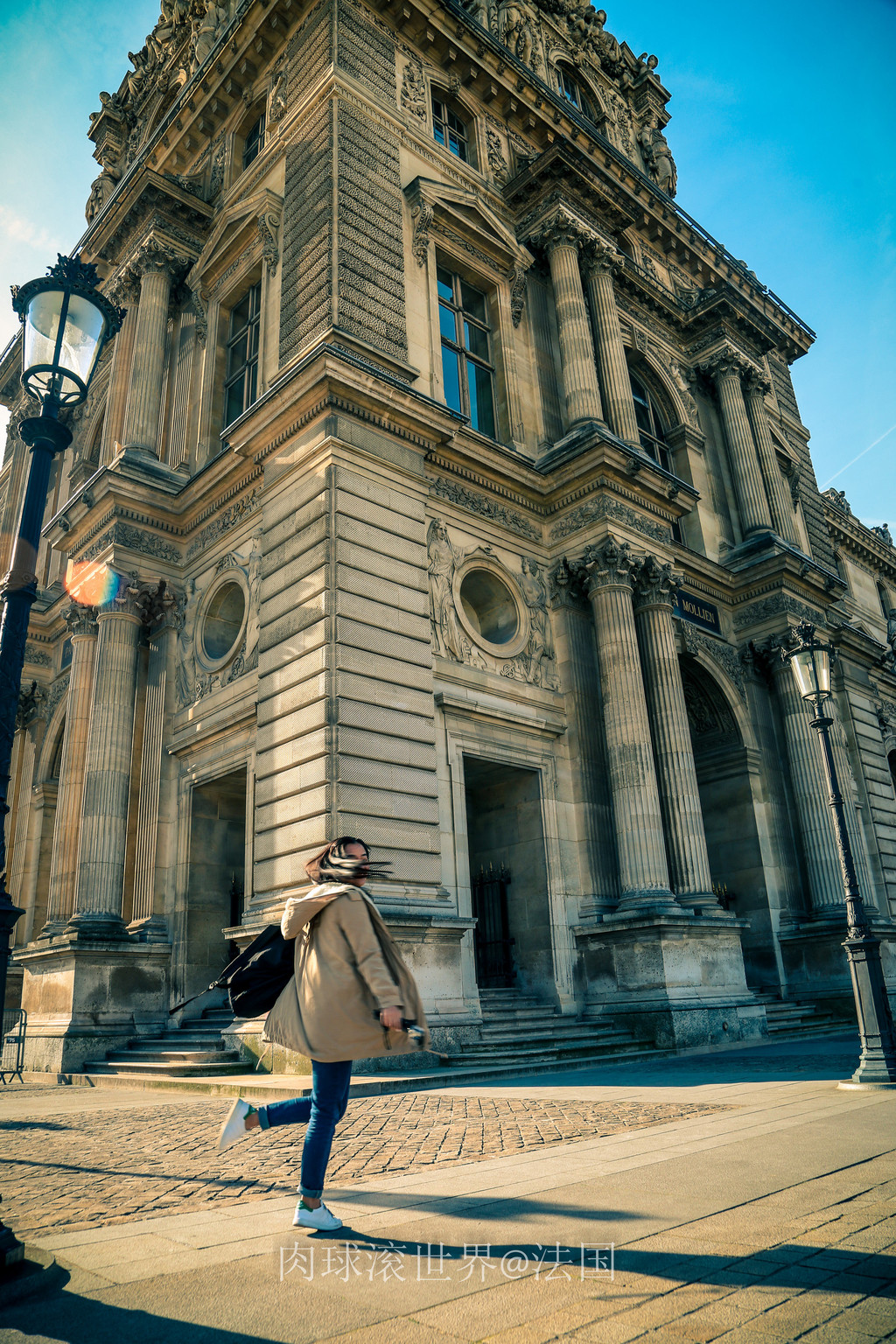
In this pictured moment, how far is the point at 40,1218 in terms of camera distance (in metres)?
4.73

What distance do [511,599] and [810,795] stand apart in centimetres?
1018

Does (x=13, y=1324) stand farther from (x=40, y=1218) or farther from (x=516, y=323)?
(x=516, y=323)

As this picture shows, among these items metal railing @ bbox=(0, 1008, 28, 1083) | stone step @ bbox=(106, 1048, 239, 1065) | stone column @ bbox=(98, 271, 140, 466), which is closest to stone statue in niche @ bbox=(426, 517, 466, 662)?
stone step @ bbox=(106, 1048, 239, 1065)

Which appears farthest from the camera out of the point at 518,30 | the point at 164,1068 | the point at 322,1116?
the point at 518,30

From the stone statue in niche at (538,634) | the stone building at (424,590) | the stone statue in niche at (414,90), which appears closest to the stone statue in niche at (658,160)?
the stone building at (424,590)

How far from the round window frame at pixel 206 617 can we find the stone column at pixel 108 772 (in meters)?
1.44

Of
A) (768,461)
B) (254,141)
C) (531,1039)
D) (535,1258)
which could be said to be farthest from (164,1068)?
(768,461)

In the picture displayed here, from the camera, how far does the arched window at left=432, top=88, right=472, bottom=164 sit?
72.0 feet

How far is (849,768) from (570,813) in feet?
43.5

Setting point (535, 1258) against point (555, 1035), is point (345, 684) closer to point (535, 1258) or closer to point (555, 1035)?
point (555, 1035)

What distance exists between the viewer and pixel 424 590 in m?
15.3

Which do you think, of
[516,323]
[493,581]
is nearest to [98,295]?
[493,581]

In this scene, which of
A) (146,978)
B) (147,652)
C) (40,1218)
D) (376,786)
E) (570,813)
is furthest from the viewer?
(147,652)

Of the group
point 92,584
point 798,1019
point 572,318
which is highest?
point 572,318
